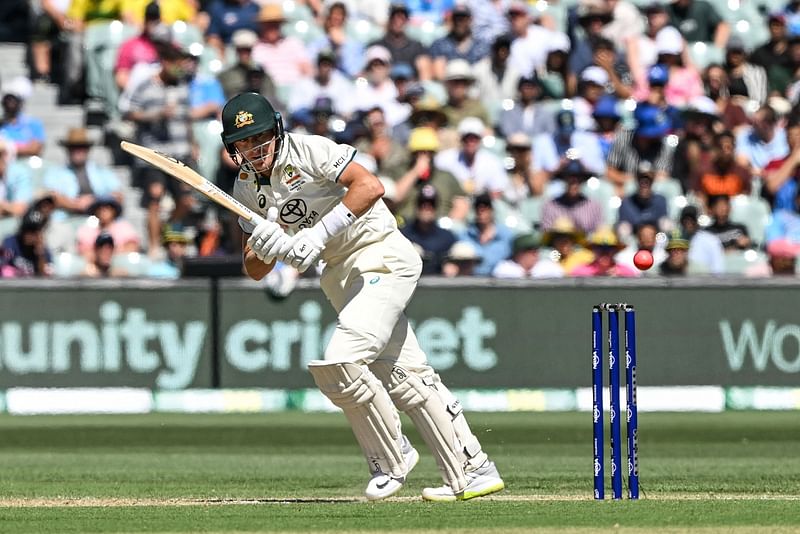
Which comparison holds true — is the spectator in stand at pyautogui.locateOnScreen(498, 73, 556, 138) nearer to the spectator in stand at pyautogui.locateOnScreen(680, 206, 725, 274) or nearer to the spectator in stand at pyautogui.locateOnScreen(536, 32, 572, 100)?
the spectator in stand at pyautogui.locateOnScreen(536, 32, 572, 100)

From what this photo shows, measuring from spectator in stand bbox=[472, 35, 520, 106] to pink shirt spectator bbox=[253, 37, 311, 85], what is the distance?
5.24 ft

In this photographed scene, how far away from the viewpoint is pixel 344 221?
6723 millimetres

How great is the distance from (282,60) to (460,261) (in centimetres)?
324

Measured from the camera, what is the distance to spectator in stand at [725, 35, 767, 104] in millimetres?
15953

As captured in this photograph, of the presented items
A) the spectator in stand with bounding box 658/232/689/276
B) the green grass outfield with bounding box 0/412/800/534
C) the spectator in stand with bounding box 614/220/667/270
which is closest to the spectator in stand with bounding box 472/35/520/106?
the spectator in stand with bounding box 614/220/667/270

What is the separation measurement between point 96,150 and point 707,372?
590 centimetres

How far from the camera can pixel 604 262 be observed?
43.7 feet

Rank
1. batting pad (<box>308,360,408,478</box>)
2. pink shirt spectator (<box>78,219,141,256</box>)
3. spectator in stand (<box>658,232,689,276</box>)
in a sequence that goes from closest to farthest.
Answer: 1. batting pad (<box>308,360,408,478</box>)
2. spectator in stand (<box>658,232,689,276</box>)
3. pink shirt spectator (<box>78,219,141,256</box>)

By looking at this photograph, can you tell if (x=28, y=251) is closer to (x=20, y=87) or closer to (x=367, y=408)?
(x=20, y=87)

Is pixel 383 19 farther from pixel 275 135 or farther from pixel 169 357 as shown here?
pixel 275 135

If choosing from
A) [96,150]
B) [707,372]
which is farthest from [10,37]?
[707,372]

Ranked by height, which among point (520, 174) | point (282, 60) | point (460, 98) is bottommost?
point (520, 174)

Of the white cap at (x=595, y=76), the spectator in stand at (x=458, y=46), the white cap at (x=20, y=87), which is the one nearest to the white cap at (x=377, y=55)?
the spectator in stand at (x=458, y=46)

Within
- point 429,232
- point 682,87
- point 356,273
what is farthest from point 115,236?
point 356,273
